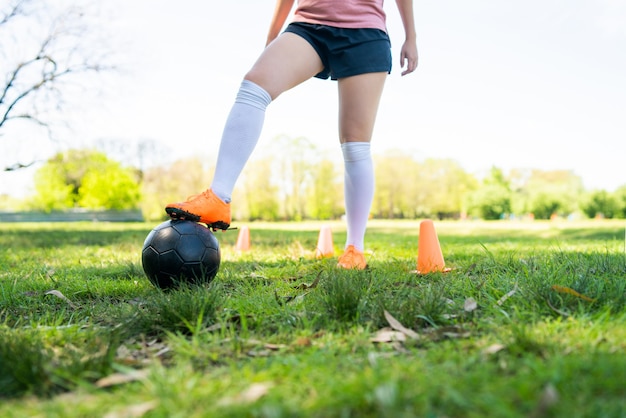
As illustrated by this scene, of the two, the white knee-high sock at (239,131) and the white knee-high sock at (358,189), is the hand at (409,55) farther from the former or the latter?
the white knee-high sock at (239,131)

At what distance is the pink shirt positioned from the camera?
3.03 m

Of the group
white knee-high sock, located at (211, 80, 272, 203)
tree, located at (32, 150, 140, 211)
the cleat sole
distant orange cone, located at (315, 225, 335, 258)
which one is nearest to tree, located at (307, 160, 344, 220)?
tree, located at (32, 150, 140, 211)

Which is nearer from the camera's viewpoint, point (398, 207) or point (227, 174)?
point (227, 174)

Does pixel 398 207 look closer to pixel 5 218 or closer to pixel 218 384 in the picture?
pixel 5 218

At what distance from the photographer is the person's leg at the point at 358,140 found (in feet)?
10.4

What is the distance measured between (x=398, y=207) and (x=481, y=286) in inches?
1991

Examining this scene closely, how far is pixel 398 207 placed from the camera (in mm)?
52125

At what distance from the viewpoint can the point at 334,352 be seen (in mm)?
1511

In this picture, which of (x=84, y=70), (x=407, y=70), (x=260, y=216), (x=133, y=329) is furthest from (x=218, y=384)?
(x=260, y=216)

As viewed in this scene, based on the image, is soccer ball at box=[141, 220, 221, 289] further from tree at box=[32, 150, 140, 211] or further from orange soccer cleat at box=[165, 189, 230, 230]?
tree at box=[32, 150, 140, 211]

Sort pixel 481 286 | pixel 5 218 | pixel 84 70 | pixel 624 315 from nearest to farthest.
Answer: pixel 624 315 < pixel 481 286 < pixel 84 70 < pixel 5 218

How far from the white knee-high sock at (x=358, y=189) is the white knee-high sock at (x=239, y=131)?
770 mm

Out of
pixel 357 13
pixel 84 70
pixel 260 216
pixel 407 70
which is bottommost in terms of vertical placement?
pixel 260 216

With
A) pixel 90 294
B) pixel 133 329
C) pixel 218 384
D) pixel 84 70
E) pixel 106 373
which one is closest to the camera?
pixel 218 384
